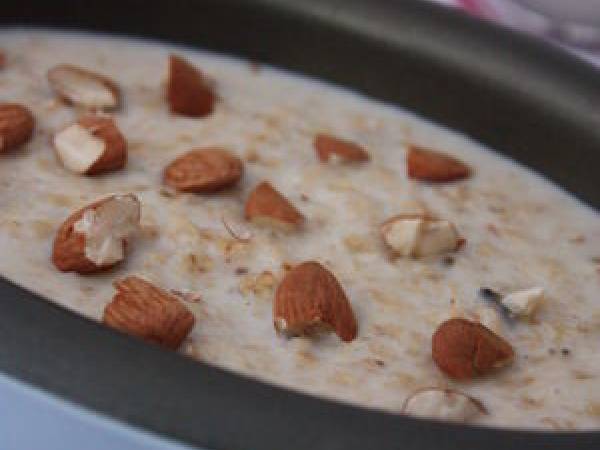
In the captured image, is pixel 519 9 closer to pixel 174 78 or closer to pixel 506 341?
pixel 174 78

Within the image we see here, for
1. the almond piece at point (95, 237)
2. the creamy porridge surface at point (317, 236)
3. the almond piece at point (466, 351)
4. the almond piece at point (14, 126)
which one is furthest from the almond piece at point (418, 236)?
the almond piece at point (14, 126)

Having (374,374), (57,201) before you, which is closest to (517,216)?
(374,374)

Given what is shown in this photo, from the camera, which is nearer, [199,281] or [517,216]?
[199,281]

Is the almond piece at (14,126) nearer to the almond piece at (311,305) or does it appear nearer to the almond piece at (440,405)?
the almond piece at (311,305)

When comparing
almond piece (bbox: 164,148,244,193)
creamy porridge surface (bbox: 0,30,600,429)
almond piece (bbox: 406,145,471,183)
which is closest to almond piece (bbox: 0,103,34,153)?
creamy porridge surface (bbox: 0,30,600,429)

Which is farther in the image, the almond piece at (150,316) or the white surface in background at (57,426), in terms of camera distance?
the almond piece at (150,316)

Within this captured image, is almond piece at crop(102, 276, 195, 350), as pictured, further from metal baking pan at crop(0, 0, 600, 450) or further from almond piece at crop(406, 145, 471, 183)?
metal baking pan at crop(0, 0, 600, 450)
